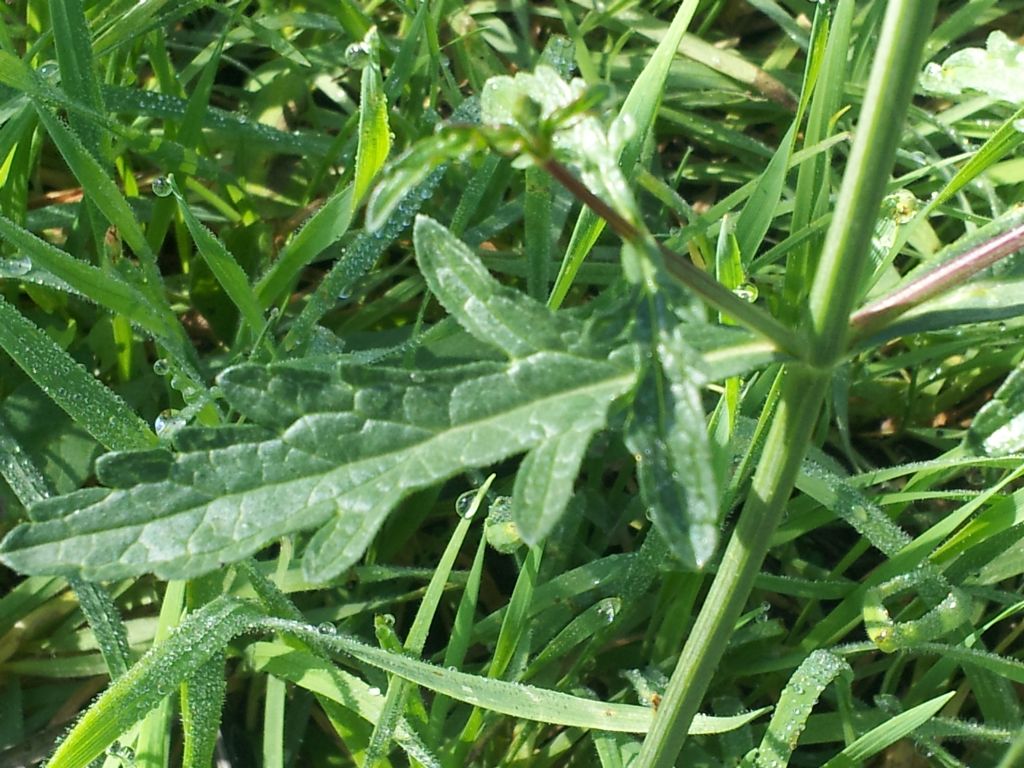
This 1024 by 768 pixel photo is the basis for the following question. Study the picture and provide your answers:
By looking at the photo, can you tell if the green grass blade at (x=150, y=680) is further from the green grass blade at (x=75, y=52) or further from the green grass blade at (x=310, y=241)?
the green grass blade at (x=75, y=52)

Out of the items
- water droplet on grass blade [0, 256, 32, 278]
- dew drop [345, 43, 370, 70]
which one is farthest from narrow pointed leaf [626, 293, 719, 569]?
dew drop [345, 43, 370, 70]

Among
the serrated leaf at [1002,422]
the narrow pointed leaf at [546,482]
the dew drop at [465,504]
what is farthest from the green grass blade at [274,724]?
the serrated leaf at [1002,422]

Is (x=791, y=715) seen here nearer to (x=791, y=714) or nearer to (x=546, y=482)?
(x=791, y=714)

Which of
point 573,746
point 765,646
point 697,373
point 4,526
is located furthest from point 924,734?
point 4,526

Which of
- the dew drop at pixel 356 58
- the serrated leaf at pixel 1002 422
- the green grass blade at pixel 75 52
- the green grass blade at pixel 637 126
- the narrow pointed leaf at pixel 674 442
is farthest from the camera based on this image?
the dew drop at pixel 356 58

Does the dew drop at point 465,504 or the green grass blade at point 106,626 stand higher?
the dew drop at point 465,504

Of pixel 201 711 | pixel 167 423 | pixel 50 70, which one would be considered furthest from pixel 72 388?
pixel 50 70

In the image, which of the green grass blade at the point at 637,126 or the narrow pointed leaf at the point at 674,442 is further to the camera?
the green grass blade at the point at 637,126
